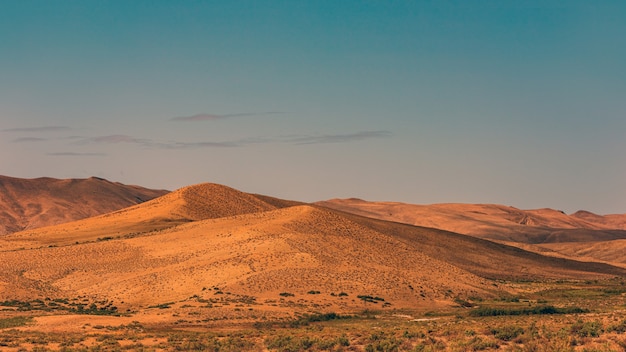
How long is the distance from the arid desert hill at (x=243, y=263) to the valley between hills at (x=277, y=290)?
235 mm

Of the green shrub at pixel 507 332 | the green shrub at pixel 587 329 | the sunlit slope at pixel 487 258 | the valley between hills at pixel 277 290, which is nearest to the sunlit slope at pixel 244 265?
the valley between hills at pixel 277 290

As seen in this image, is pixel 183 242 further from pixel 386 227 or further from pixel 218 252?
pixel 386 227

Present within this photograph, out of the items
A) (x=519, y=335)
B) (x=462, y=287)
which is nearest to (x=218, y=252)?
(x=462, y=287)

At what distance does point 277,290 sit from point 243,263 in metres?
9.57

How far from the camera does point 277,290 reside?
86.4 m

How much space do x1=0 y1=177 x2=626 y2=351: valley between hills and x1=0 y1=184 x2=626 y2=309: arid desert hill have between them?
235mm

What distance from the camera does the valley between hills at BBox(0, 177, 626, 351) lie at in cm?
5356

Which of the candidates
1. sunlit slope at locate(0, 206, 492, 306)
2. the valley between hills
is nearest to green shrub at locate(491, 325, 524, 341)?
the valley between hills

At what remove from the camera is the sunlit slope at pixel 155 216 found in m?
127

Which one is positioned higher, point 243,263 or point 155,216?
point 155,216

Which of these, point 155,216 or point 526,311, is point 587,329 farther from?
point 155,216

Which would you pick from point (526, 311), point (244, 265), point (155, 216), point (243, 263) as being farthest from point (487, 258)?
point (526, 311)

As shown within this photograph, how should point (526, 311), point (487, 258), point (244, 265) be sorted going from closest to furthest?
point (526, 311)
point (244, 265)
point (487, 258)

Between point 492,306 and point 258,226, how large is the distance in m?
35.6
